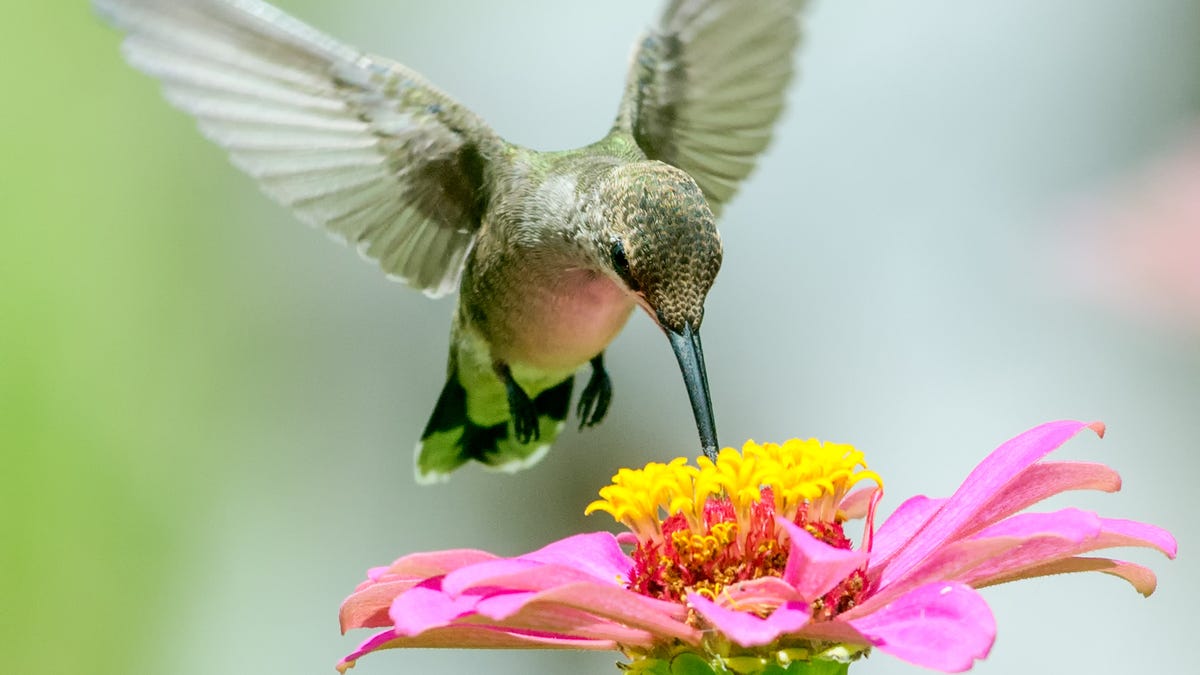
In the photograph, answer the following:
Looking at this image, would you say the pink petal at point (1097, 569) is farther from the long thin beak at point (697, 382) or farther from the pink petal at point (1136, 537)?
the long thin beak at point (697, 382)

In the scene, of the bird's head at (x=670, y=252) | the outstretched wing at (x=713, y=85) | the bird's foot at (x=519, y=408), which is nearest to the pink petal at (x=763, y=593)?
the bird's head at (x=670, y=252)

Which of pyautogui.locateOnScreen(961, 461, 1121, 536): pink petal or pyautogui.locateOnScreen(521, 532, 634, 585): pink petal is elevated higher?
pyautogui.locateOnScreen(961, 461, 1121, 536): pink petal

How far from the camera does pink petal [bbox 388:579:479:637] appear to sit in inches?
20.6

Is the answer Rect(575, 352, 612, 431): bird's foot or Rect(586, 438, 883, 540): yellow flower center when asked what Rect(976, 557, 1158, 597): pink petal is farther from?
Rect(575, 352, 612, 431): bird's foot

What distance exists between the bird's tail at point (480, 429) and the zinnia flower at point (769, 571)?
54cm

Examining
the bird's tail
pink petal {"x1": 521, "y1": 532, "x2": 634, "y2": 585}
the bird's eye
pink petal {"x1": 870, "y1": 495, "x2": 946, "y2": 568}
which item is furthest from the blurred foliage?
pink petal {"x1": 870, "y1": 495, "x2": 946, "y2": 568}

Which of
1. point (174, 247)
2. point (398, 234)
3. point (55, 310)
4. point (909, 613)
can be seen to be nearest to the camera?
point (909, 613)

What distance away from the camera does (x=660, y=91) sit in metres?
1.27

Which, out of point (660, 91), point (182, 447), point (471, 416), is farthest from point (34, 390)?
point (660, 91)

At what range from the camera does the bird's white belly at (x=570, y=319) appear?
3.60 feet

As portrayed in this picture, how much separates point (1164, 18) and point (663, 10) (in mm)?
1234

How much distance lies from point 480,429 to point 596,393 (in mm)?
137

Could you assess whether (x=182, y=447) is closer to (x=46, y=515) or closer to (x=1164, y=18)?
(x=46, y=515)

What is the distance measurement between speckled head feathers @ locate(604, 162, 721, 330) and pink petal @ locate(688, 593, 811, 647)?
328 millimetres
